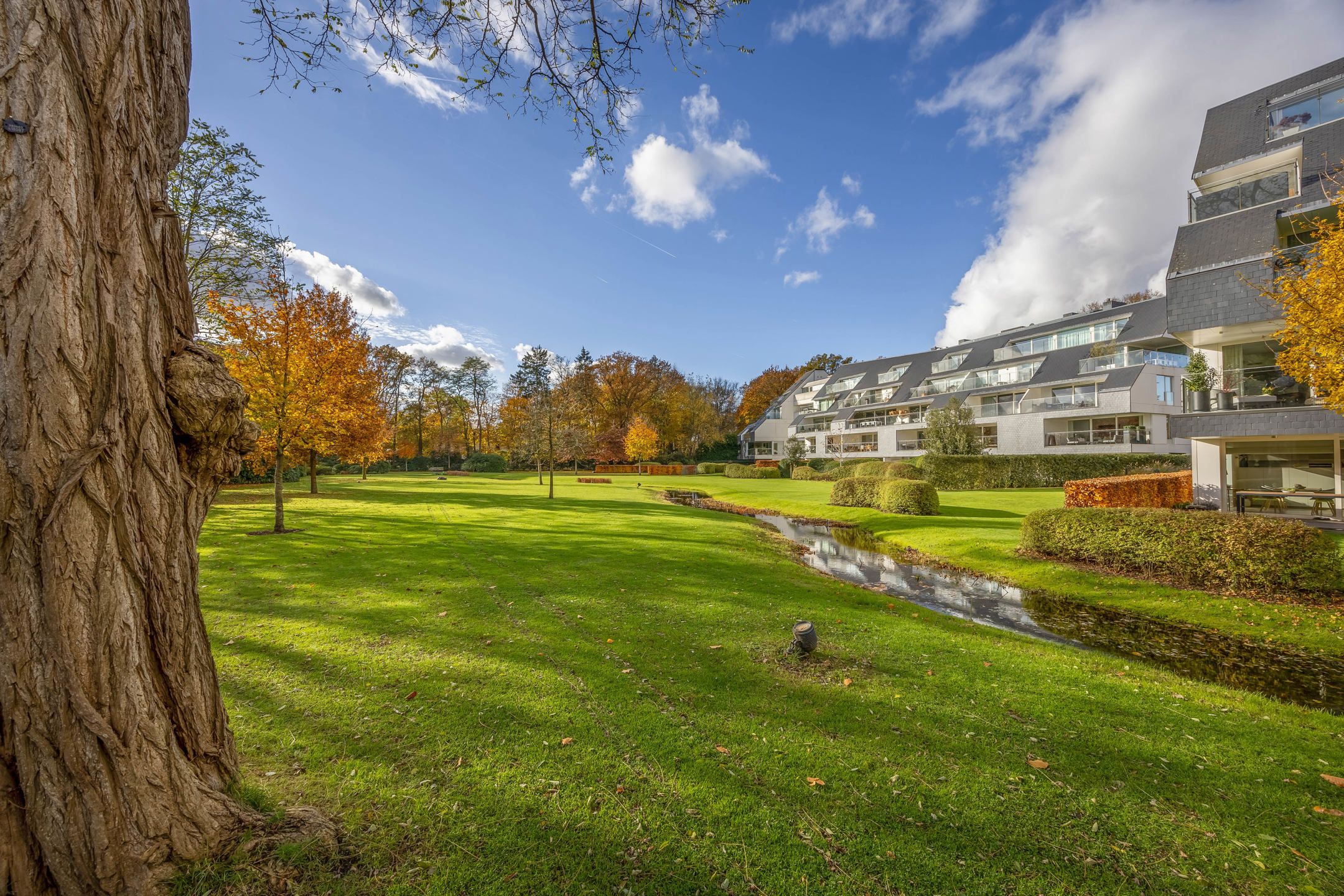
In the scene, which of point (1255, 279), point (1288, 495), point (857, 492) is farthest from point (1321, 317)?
point (857, 492)

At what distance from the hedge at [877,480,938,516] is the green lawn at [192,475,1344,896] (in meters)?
11.9

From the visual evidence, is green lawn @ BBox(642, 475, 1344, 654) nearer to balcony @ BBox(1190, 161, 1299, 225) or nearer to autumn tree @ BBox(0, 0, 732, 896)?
balcony @ BBox(1190, 161, 1299, 225)

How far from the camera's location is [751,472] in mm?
43531

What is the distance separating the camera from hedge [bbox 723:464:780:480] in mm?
41812

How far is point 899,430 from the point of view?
4247 cm

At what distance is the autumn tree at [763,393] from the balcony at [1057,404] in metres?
39.4

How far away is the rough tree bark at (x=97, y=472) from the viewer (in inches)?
73.2

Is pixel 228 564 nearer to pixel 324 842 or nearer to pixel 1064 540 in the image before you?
pixel 324 842

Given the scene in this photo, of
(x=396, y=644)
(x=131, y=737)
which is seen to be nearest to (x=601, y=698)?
(x=396, y=644)

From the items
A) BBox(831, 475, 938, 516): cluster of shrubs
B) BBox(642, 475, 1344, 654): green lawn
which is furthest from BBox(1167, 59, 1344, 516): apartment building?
BBox(831, 475, 938, 516): cluster of shrubs

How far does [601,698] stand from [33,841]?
3006mm

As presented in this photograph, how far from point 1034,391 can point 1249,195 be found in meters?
23.7

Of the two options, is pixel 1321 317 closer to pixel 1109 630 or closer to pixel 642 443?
pixel 1109 630

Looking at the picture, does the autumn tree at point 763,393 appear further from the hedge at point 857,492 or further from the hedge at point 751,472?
the hedge at point 857,492
